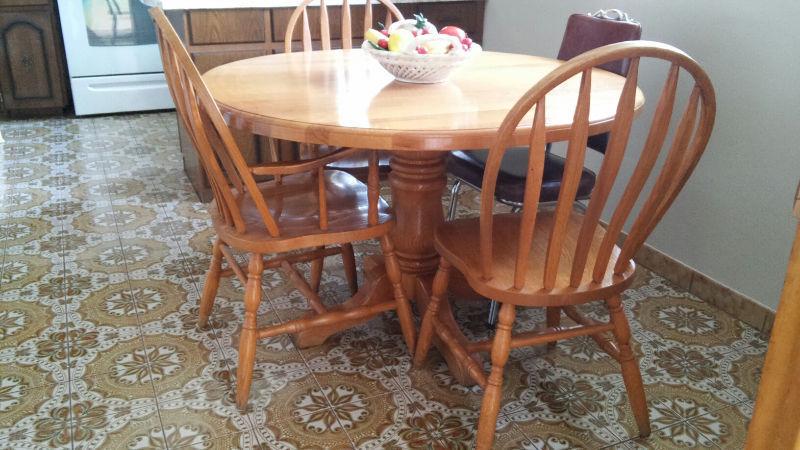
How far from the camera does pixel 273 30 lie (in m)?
2.72

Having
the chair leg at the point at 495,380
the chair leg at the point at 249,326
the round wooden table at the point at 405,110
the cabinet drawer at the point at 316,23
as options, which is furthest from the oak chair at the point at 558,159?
the cabinet drawer at the point at 316,23

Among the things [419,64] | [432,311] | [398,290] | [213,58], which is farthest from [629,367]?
[213,58]

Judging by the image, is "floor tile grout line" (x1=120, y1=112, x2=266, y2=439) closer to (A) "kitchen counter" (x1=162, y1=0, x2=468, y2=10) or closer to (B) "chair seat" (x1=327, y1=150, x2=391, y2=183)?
(B) "chair seat" (x1=327, y1=150, x2=391, y2=183)

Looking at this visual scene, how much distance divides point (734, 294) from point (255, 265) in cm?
148

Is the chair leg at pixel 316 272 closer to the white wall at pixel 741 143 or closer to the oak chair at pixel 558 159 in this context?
the oak chair at pixel 558 159

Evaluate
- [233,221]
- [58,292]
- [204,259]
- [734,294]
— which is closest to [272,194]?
[233,221]

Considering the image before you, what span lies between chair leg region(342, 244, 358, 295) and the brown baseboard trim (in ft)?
3.47

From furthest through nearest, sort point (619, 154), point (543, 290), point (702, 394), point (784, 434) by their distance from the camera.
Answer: point (702, 394), point (543, 290), point (619, 154), point (784, 434)

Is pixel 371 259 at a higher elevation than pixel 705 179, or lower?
lower

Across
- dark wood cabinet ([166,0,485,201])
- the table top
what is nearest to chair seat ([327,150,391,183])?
the table top

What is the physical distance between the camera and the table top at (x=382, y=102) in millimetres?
1305

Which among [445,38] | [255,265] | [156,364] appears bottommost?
[156,364]

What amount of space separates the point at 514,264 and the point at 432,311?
0.32 metres

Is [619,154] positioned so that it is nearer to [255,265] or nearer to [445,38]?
[445,38]
